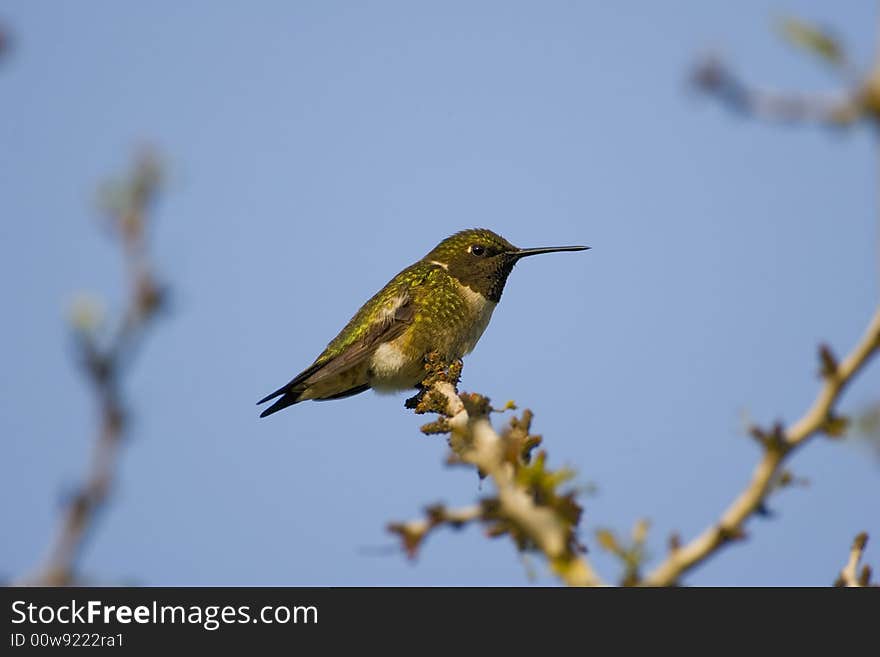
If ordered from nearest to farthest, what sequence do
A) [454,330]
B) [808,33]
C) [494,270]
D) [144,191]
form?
1. [808,33]
2. [144,191]
3. [454,330]
4. [494,270]

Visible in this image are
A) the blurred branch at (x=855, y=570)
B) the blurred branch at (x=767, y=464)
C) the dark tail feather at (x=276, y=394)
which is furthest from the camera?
the dark tail feather at (x=276, y=394)

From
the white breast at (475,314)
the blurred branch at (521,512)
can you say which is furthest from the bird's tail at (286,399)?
the blurred branch at (521,512)

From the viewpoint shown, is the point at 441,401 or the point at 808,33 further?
the point at 441,401

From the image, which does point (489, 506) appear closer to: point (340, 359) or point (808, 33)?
point (808, 33)

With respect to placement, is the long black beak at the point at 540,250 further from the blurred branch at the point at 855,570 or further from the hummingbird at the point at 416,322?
the blurred branch at the point at 855,570

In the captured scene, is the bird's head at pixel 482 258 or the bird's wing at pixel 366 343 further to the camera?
the bird's head at pixel 482 258

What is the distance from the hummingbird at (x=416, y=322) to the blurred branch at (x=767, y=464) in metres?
6.80

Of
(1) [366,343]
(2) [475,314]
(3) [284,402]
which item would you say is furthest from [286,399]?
(2) [475,314]

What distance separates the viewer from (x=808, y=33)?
2084 mm

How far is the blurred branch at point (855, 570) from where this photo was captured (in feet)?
7.54

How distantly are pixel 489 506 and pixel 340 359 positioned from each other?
262 inches

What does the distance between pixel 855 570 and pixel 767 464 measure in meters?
0.93
